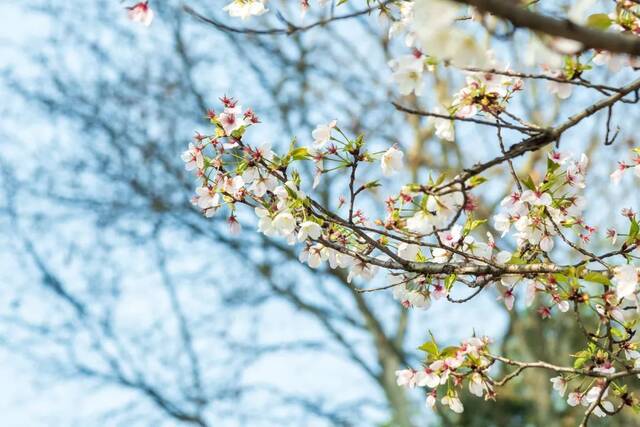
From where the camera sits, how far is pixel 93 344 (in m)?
8.34

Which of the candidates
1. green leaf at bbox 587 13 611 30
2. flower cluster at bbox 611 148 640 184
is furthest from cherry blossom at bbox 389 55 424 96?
flower cluster at bbox 611 148 640 184

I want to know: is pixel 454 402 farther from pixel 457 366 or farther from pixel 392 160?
pixel 392 160

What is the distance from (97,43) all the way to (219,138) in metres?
5.89

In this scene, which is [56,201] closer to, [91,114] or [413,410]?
[91,114]

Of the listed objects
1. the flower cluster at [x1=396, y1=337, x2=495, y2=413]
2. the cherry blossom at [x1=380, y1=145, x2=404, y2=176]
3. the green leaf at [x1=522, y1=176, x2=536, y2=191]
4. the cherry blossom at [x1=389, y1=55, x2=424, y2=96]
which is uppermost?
the cherry blossom at [x1=380, y1=145, x2=404, y2=176]

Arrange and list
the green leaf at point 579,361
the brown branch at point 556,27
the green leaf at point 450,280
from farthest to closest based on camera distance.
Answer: the green leaf at point 579,361 < the green leaf at point 450,280 < the brown branch at point 556,27

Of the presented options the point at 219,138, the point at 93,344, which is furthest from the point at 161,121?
Result: the point at 219,138

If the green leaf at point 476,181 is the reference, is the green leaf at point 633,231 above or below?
above

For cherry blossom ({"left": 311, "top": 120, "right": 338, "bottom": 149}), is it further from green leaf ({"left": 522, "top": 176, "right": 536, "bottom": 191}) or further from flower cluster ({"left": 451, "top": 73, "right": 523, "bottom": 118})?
green leaf ({"left": 522, "top": 176, "right": 536, "bottom": 191})

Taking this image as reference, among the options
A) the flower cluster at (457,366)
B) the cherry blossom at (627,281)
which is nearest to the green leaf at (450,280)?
the flower cluster at (457,366)

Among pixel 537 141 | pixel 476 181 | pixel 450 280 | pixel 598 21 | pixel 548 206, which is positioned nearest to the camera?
pixel 598 21

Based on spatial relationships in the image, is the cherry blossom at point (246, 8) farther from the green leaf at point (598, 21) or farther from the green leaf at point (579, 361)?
the green leaf at point (579, 361)

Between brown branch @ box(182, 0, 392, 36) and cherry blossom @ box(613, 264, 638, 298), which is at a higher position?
brown branch @ box(182, 0, 392, 36)

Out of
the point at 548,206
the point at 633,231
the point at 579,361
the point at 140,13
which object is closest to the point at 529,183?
the point at 548,206
